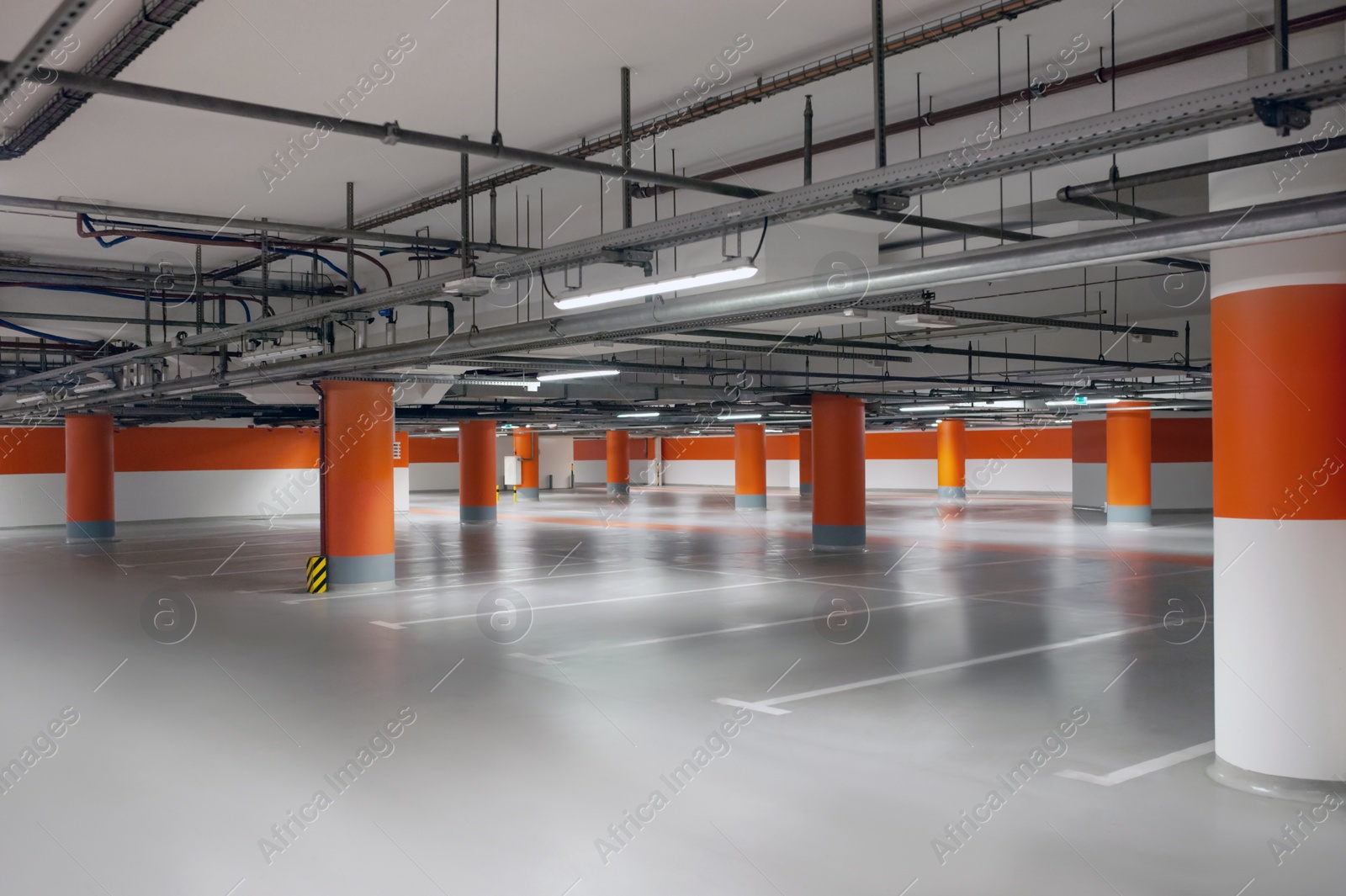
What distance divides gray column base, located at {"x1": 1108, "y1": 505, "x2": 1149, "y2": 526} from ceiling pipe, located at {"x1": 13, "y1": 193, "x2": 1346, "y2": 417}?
75.1 feet

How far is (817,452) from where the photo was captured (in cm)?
2358

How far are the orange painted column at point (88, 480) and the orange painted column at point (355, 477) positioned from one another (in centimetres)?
1396

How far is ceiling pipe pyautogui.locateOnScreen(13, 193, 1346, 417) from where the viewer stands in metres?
5.66

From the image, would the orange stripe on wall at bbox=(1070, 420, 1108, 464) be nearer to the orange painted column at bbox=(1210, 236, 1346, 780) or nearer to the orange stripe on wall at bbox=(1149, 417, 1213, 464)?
the orange stripe on wall at bbox=(1149, 417, 1213, 464)

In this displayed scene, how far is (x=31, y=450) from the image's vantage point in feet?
110

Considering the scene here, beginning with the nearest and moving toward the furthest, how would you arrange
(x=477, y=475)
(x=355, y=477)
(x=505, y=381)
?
1. (x=355, y=477)
2. (x=505, y=381)
3. (x=477, y=475)

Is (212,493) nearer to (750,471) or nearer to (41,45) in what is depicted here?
(750,471)

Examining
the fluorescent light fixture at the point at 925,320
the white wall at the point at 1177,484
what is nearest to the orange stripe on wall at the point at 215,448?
the fluorescent light fixture at the point at 925,320

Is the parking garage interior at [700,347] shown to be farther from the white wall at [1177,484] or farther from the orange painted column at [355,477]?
the white wall at [1177,484]

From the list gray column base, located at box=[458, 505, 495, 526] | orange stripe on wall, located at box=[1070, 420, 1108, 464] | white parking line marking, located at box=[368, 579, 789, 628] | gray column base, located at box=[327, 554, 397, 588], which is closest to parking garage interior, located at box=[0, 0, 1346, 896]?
white parking line marking, located at box=[368, 579, 789, 628]

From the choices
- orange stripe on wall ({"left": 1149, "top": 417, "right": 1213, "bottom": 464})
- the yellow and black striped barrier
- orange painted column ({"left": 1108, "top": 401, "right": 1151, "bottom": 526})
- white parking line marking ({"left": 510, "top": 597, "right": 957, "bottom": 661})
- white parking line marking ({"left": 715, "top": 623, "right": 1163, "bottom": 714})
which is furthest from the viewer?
orange stripe on wall ({"left": 1149, "top": 417, "right": 1213, "bottom": 464})

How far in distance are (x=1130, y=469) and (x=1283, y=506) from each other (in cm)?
2443

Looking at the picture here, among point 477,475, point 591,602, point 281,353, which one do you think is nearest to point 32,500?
point 477,475

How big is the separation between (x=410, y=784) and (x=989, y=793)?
3.92 meters
